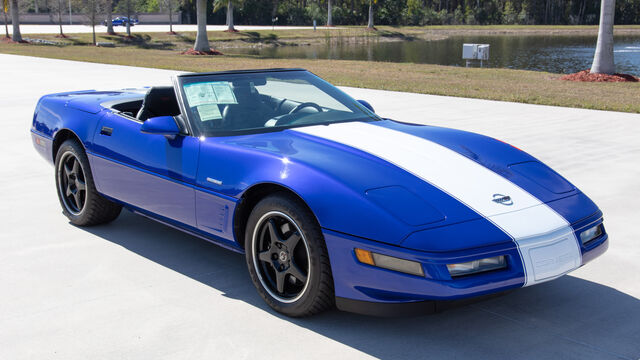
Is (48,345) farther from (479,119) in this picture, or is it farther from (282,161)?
(479,119)

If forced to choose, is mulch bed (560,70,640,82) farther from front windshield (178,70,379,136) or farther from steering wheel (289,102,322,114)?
steering wheel (289,102,322,114)

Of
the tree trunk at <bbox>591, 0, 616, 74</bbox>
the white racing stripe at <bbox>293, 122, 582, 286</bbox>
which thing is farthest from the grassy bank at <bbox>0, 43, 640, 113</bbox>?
the white racing stripe at <bbox>293, 122, 582, 286</bbox>

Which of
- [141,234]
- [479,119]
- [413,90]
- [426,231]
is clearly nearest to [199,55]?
[413,90]

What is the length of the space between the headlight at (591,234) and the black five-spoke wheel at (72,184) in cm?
356

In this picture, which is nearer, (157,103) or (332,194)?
(332,194)

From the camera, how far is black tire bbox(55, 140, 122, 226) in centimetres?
503

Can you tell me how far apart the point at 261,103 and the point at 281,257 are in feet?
4.54

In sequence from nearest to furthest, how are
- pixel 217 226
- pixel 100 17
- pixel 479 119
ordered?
pixel 217 226, pixel 479 119, pixel 100 17

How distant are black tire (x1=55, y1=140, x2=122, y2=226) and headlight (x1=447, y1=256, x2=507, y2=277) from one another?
3.02 m

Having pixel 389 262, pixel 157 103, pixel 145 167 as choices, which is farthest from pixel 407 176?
pixel 157 103

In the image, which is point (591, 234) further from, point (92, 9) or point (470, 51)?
point (92, 9)

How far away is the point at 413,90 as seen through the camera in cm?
1587

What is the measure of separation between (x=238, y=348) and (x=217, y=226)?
0.85 meters

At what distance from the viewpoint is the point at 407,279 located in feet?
9.88
